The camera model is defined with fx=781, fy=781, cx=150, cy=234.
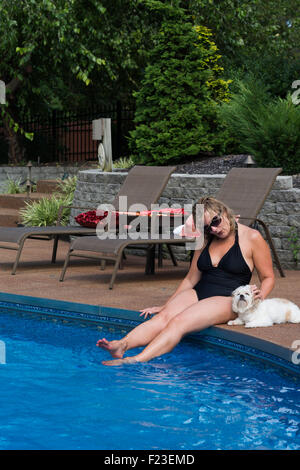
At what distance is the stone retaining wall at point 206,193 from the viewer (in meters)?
9.16

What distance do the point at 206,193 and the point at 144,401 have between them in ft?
17.6

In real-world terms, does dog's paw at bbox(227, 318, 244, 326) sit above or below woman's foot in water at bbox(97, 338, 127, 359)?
above

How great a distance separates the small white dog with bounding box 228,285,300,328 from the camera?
5453 millimetres

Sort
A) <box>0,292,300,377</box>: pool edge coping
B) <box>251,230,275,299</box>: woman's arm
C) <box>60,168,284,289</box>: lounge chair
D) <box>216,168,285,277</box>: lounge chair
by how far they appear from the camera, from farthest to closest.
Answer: <box>216,168,285,277</box>: lounge chair < <box>60,168,284,289</box>: lounge chair < <box>251,230,275,299</box>: woman's arm < <box>0,292,300,377</box>: pool edge coping

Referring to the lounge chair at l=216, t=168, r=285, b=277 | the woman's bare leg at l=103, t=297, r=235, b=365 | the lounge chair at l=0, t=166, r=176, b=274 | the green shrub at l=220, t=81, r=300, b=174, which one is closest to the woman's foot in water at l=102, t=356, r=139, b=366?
the woman's bare leg at l=103, t=297, r=235, b=365

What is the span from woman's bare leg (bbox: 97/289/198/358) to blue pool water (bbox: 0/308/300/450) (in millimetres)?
169

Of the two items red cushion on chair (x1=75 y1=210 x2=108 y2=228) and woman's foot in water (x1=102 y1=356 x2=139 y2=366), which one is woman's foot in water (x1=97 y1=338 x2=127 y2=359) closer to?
woman's foot in water (x1=102 y1=356 x2=139 y2=366)

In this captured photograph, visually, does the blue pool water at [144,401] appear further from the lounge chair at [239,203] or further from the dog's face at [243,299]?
the lounge chair at [239,203]

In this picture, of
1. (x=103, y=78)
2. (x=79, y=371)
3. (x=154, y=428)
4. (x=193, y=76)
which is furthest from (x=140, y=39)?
(x=154, y=428)

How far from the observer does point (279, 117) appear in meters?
10.4

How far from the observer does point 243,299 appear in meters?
5.46

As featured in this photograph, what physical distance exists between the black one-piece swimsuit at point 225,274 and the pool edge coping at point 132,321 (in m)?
0.29

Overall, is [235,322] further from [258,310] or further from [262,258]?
[262,258]
